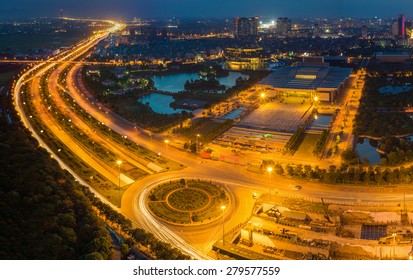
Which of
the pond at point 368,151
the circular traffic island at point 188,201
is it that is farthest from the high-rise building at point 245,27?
the circular traffic island at point 188,201

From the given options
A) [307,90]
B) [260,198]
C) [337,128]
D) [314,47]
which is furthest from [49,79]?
[314,47]

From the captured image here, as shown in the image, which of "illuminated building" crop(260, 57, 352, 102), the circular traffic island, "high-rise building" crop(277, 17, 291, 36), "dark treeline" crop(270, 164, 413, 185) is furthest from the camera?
"high-rise building" crop(277, 17, 291, 36)

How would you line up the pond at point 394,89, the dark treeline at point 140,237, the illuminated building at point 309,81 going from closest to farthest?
1. the dark treeline at point 140,237
2. the illuminated building at point 309,81
3. the pond at point 394,89

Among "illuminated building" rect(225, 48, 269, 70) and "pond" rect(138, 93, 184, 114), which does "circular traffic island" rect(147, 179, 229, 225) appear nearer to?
"pond" rect(138, 93, 184, 114)

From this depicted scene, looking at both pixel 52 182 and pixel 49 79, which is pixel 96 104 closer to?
pixel 49 79

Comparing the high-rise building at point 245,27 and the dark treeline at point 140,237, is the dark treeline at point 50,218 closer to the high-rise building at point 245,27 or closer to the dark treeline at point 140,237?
the dark treeline at point 140,237

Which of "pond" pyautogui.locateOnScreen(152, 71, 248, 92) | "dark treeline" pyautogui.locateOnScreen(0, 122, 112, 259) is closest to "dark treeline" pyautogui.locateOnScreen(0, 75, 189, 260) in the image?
"dark treeline" pyautogui.locateOnScreen(0, 122, 112, 259)
